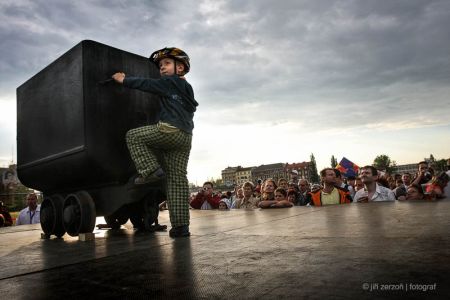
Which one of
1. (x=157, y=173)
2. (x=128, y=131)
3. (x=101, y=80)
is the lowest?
(x=157, y=173)

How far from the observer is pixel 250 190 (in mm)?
7730

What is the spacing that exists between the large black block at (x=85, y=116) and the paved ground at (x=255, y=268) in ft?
2.96

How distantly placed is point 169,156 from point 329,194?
157 inches

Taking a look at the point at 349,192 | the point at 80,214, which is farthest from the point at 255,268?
the point at 349,192

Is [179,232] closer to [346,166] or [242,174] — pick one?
[346,166]

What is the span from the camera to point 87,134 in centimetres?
300

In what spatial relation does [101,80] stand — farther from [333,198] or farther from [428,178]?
[428,178]

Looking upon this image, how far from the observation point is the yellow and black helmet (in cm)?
318

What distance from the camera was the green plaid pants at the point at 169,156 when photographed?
2.96 meters

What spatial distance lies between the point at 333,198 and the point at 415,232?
4.06m

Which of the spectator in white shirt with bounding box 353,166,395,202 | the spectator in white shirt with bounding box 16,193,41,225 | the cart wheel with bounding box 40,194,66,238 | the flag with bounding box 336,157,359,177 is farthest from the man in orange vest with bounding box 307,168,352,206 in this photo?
the flag with bounding box 336,157,359,177

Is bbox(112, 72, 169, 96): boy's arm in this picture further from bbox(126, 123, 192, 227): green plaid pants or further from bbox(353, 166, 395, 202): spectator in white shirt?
bbox(353, 166, 395, 202): spectator in white shirt

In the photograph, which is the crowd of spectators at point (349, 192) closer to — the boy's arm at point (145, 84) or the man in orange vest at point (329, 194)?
the man in orange vest at point (329, 194)

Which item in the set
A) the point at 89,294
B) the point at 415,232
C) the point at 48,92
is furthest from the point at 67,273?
the point at 48,92
